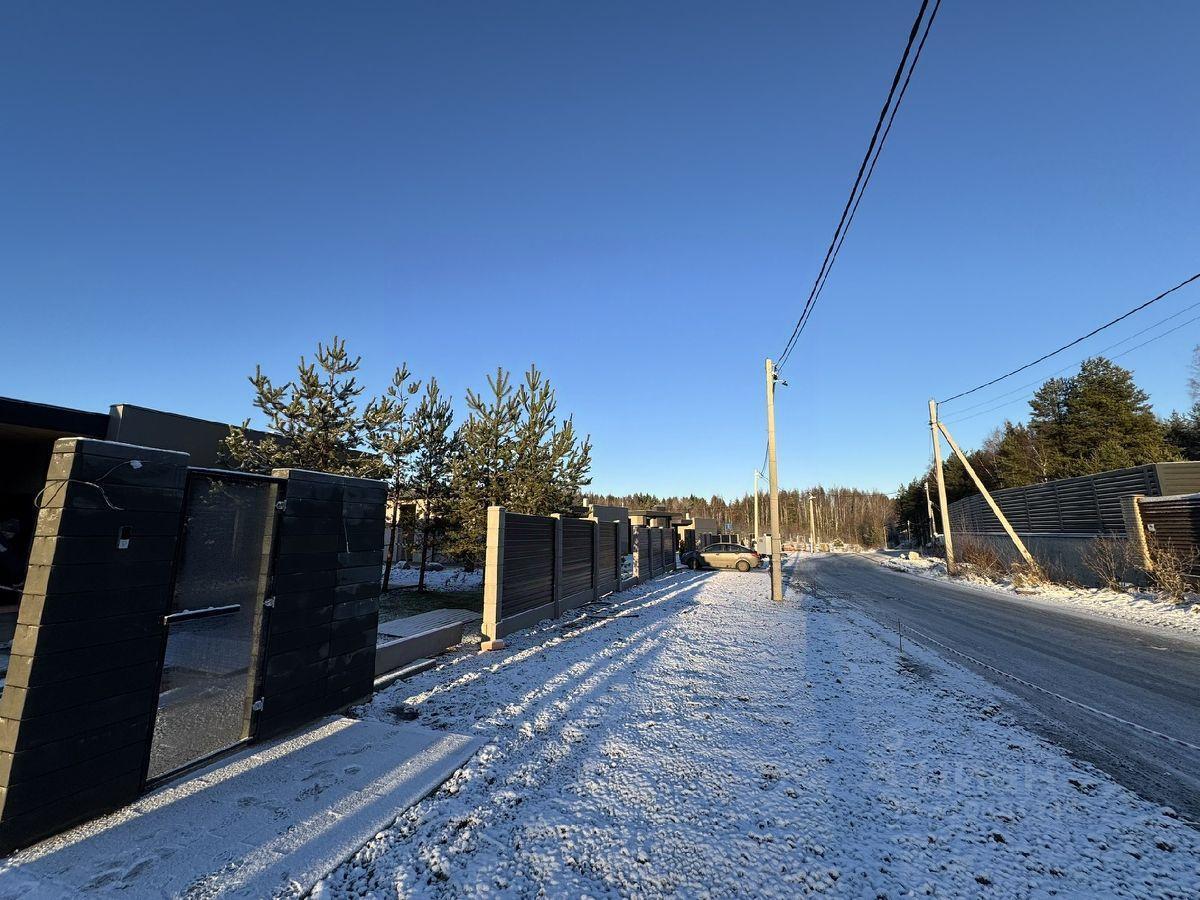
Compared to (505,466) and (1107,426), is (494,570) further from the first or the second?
(1107,426)

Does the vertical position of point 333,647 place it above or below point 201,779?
above

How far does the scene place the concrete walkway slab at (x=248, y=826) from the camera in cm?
242

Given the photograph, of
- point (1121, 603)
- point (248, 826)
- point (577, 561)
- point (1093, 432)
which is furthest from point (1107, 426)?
point (248, 826)

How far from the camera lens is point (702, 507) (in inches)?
3784

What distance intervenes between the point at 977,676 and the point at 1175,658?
4.05 metres

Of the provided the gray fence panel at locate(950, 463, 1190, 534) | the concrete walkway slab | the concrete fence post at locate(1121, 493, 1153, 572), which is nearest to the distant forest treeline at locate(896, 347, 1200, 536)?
the gray fence panel at locate(950, 463, 1190, 534)

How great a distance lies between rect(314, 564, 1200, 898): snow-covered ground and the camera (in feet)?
8.46

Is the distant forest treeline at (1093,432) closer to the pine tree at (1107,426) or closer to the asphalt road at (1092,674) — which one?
the pine tree at (1107,426)

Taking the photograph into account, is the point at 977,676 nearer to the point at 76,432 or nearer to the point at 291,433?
the point at 291,433

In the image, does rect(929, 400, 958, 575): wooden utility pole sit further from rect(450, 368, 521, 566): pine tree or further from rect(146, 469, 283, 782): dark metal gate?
rect(146, 469, 283, 782): dark metal gate

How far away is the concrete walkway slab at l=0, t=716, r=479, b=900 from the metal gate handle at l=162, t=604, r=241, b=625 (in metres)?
1.10

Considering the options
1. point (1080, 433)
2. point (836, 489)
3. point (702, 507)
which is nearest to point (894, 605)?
point (1080, 433)

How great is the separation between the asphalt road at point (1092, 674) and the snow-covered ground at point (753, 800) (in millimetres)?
400

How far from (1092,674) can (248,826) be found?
32.0 ft
